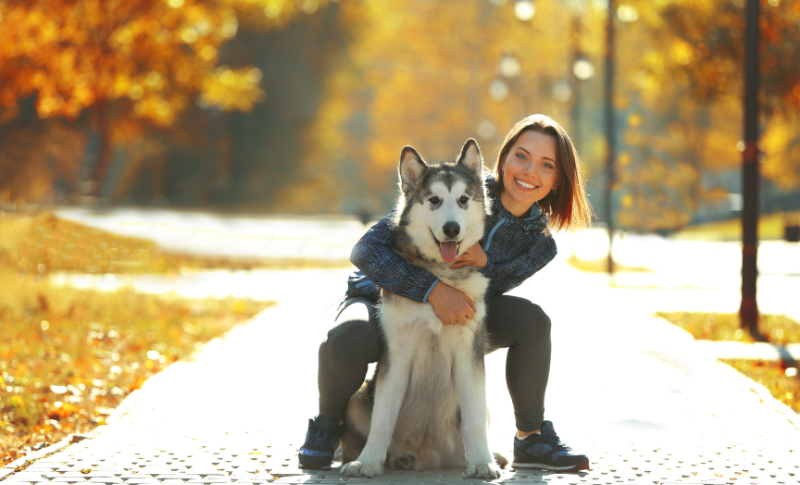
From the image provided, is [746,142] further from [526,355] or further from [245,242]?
[245,242]

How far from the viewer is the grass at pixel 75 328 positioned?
5633mm

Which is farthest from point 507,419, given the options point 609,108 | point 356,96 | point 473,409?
point 356,96

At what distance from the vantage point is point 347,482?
153 inches

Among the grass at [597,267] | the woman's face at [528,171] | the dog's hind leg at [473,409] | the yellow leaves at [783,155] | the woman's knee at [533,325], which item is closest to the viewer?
the dog's hind leg at [473,409]

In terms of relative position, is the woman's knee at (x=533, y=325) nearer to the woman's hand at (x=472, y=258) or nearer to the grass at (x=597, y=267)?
the woman's hand at (x=472, y=258)

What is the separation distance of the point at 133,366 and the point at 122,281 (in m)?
4.93

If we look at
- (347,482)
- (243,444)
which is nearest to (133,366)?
(243,444)

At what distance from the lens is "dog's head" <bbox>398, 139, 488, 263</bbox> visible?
396 cm

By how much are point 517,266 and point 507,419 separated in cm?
153

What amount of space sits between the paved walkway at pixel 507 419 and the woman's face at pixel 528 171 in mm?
1453

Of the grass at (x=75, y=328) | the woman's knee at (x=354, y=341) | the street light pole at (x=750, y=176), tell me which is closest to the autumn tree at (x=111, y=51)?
the grass at (x=75, y=328)

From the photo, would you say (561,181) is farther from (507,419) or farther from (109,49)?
(109,49)

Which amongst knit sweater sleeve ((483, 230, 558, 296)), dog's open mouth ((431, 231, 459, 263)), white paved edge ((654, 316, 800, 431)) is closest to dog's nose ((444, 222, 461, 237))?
dog's open mouth ((431, 231, 459, 263))

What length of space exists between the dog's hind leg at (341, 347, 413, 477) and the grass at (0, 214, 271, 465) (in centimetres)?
207
